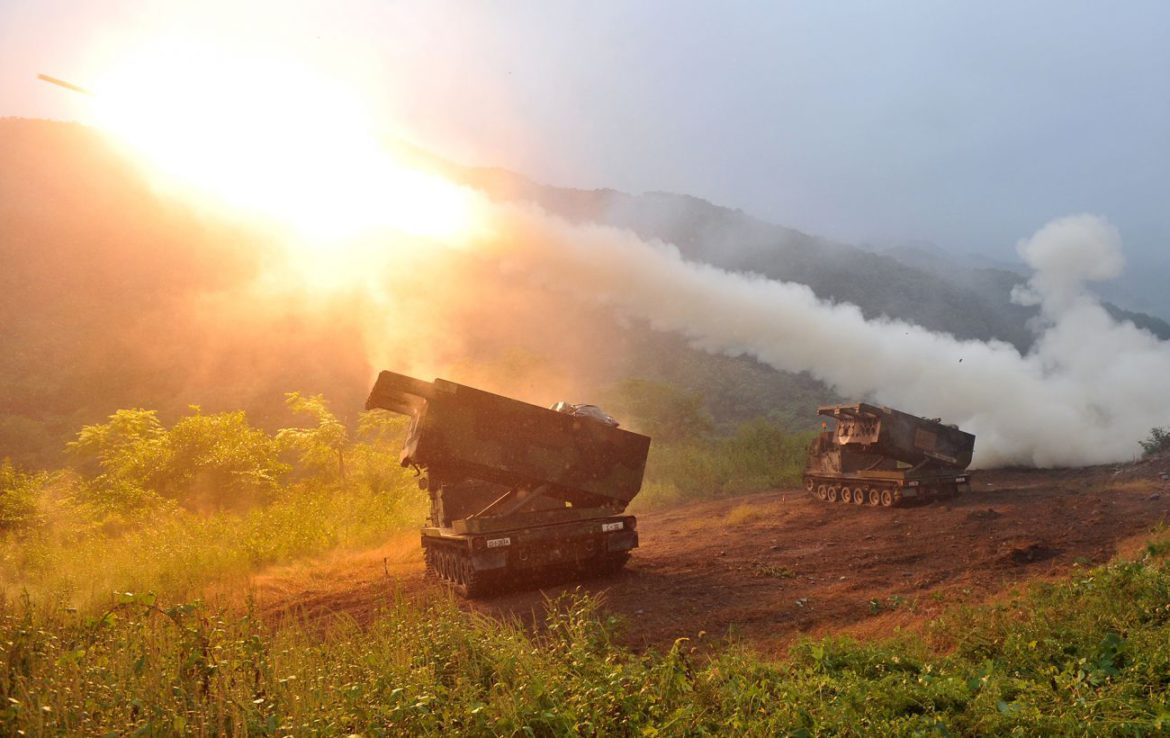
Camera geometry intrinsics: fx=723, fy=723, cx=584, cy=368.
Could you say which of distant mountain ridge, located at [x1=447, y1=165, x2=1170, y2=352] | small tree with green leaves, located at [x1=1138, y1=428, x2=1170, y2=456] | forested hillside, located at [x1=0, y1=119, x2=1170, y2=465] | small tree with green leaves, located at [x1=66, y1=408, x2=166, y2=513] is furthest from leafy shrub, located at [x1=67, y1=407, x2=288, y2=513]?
distant mountain ridge, located at [x1=447, y1=165, x2=1170, y2=352]

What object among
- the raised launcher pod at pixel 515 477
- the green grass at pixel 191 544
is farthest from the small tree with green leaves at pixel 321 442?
the raised launcher pod at pixel 515 477

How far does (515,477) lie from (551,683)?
660cm

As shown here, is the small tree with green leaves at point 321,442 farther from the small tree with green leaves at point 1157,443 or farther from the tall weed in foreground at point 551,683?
the small tree with green leaves at point 1157,443

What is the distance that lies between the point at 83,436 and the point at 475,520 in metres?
21.5

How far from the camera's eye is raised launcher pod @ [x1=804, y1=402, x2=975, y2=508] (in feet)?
68.5

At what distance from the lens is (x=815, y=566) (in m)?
13.1

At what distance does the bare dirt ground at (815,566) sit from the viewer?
368 inches

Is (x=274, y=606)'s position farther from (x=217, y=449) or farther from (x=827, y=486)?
(x=827, y=486)

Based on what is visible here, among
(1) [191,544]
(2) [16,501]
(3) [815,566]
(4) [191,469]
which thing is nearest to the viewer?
(3) [815,566]

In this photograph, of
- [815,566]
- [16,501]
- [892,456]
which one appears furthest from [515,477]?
[16,501]

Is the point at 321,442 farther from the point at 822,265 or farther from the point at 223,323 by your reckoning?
the point at 822,265

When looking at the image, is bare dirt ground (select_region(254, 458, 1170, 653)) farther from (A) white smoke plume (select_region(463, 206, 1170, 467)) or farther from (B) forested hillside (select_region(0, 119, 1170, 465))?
(B) forested hillside (select_region(0, 119, 1170, 465))

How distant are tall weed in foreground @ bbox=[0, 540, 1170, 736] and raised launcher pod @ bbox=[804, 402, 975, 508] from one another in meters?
14.2

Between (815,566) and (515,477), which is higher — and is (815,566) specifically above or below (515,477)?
below
